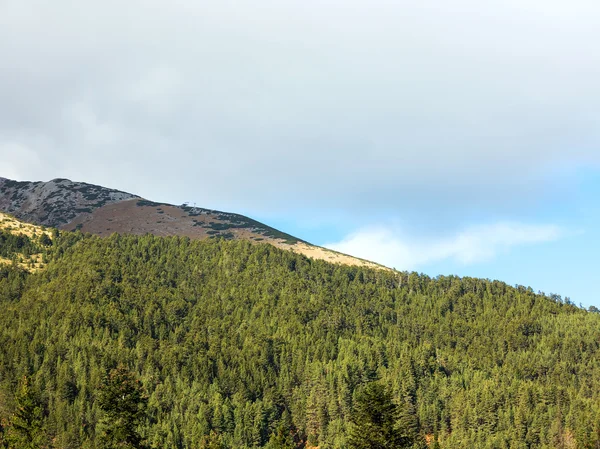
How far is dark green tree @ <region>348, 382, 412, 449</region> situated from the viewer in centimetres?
5903

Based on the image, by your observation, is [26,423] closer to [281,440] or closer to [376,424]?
[281,440]

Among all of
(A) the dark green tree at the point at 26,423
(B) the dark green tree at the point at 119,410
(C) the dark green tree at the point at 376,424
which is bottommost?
(A) the dark green tree at the point at 26,423

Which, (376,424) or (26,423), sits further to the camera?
(26,423)

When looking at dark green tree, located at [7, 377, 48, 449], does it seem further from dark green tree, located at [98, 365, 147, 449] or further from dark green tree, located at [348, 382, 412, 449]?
dark green tree, located at [348, 382, 412, 449]

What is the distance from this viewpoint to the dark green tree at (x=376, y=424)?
59.0 m

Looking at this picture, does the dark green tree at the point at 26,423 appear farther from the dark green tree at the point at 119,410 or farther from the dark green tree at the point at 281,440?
the dark green tree at the point at 281,440

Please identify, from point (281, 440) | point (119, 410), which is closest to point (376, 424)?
point (119, 410)

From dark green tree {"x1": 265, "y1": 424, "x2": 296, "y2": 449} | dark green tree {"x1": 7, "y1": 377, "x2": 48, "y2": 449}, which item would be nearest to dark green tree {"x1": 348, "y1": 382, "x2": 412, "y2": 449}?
dark green tree {"x1": 265, "y1": 424, "x2": 296, "y2": 449}

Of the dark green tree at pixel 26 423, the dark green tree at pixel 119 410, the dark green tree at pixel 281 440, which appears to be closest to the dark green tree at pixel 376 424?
the dark green tree at pixel 119 410

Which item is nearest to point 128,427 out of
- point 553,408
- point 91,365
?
point 91,365

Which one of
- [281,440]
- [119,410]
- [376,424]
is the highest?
[376,424]

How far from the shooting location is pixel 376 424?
59.6 meters

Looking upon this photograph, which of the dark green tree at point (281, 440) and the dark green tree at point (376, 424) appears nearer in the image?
the dark green tree at point (376, 424)

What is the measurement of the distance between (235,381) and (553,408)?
9898 cm
